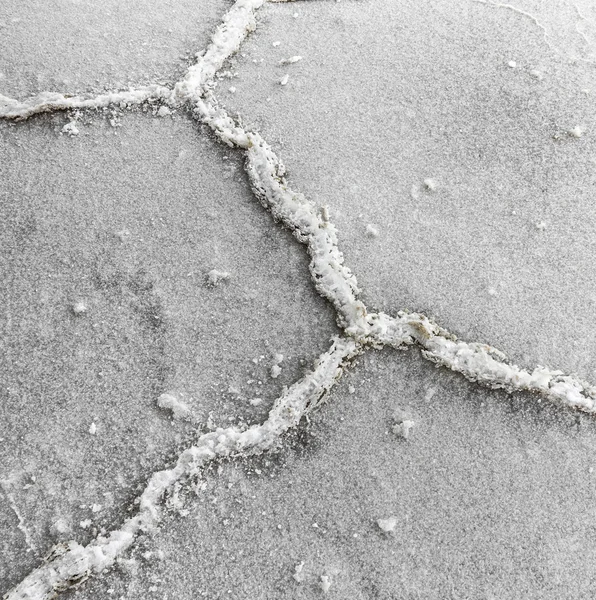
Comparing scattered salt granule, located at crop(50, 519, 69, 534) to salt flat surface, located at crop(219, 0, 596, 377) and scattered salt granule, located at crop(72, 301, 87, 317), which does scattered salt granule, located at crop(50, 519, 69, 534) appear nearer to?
scattered salt granule, located at crop(72, 301, 87, 317)

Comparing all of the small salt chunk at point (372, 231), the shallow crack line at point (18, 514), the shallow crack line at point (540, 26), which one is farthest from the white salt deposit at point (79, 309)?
the shallow crack line at point (540, 26)

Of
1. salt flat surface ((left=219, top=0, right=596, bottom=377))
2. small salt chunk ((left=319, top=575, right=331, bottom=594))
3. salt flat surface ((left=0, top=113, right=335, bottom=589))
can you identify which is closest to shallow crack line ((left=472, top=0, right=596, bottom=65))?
salt flat surface ((left=219, top=0, right=596, bottom=377))

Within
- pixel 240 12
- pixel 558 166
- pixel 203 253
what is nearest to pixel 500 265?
pixel 558 166

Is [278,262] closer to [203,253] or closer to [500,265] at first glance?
[203,253]

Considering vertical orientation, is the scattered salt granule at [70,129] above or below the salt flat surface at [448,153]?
below

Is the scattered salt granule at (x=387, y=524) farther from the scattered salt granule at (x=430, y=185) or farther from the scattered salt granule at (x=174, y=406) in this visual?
the scattered salt granule at (x=430, y=185)

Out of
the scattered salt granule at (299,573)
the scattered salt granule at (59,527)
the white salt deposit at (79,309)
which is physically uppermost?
the scattered salt granule at (299,573)

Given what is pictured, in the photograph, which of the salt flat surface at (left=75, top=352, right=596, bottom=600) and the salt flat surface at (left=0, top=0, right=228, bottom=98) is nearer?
the salt flat surface at (left=75, top=352, right=596, bottom=600)
